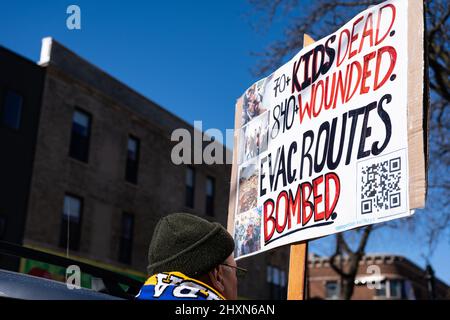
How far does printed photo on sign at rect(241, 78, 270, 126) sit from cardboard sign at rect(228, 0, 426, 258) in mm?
17

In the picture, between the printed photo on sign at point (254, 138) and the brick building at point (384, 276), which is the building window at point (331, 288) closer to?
the brick building at point (384, 276)

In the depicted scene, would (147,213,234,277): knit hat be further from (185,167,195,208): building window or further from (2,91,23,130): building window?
(185,167,195,208): building window

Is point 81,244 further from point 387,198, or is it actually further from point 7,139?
point 387,198

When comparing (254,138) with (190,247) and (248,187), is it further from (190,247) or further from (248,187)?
(190,247)

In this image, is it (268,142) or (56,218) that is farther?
(56,218)

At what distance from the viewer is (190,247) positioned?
7.16 ft

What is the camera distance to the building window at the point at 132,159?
24.5m

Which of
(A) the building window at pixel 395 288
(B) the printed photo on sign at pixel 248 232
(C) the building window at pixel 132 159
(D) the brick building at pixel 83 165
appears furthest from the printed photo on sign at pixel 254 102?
(A) the building window at pixel 395 288

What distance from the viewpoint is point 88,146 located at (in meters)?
22.4

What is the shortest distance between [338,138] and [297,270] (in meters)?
0.83

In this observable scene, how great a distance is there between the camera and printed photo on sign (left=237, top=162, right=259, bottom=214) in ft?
14.5

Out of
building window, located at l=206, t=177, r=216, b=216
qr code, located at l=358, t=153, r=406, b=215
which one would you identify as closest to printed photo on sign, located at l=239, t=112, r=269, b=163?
qr code, located at l=358, t=153, r=406, b=215
